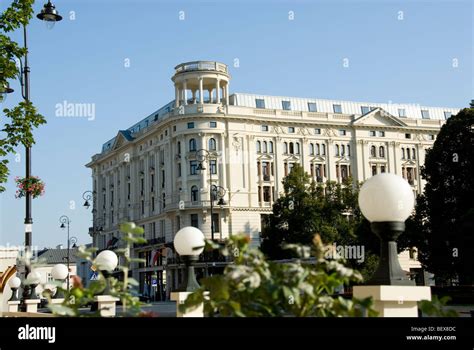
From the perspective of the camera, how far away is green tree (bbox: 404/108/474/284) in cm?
3112

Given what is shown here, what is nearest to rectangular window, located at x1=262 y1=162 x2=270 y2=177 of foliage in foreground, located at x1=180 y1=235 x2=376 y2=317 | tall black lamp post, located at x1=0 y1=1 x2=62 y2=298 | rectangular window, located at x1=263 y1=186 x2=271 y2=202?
rectangular window, located at x1=263 y1=186 x2=271 y2=202

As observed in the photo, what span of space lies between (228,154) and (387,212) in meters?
51.0

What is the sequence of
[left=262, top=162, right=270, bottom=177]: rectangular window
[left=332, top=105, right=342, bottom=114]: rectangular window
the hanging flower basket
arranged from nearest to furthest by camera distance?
the hanging flower basket → [left=262, top=162, right=270, bottom=177]: rectangular window → [left=332, top=105, right=342, bottom=114]: rectangular window

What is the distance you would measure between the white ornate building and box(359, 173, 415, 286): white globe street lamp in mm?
38334

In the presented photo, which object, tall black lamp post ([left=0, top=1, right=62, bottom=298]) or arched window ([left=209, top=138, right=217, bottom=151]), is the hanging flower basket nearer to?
tall black lamp post ([left=0, top=1, right=62, bottom=298])

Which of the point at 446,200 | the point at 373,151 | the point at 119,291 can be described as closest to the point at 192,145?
the point at 373,151

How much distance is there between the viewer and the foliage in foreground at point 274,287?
9.91 ft

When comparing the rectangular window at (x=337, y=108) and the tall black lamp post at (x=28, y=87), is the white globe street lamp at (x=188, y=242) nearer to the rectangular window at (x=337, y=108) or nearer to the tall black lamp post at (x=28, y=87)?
the tall black lamp post at (x=28, y=87)

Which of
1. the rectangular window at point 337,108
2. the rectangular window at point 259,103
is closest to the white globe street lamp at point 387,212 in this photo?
the rectangular window at point 259,103

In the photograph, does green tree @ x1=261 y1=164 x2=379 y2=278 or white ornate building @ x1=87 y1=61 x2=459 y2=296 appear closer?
green tree @ x1=261 y1=164 x2=379 y2=278

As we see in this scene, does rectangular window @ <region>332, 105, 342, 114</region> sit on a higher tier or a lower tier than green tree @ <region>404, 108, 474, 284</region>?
higher
